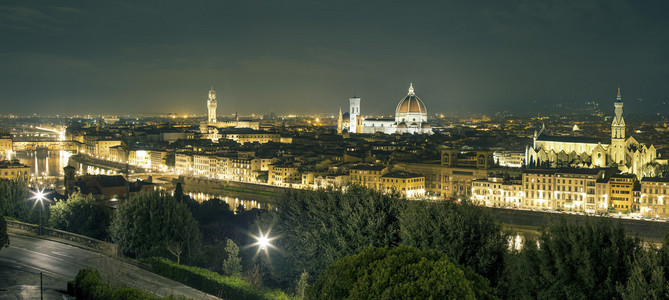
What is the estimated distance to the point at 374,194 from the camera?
30.8 ft

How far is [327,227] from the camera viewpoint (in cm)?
983

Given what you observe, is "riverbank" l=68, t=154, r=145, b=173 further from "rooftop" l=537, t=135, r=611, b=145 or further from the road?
the road

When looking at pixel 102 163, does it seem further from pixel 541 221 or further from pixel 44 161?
pixel 541 221

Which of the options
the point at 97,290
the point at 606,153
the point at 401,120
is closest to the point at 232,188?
the point at 606,153

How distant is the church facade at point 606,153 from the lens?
25.9 meters

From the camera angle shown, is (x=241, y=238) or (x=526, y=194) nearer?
(x=241, y=238)

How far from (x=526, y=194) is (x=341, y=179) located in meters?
7.84

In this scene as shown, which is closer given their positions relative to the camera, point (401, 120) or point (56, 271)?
point (56, 271)

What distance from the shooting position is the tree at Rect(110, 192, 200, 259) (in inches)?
408

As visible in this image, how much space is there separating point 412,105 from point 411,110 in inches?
19.5

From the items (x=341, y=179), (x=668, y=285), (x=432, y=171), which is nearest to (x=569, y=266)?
(x=668, y=285)

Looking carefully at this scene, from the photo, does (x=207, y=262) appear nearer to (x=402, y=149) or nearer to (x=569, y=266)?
(x=569, y=266)

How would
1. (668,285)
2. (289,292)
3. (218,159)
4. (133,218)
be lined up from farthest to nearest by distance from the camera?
(218,159), (133,218), (289,292), (668,285)

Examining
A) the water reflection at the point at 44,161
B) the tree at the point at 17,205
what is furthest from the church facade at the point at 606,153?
the water reflection at the point at 44,161
